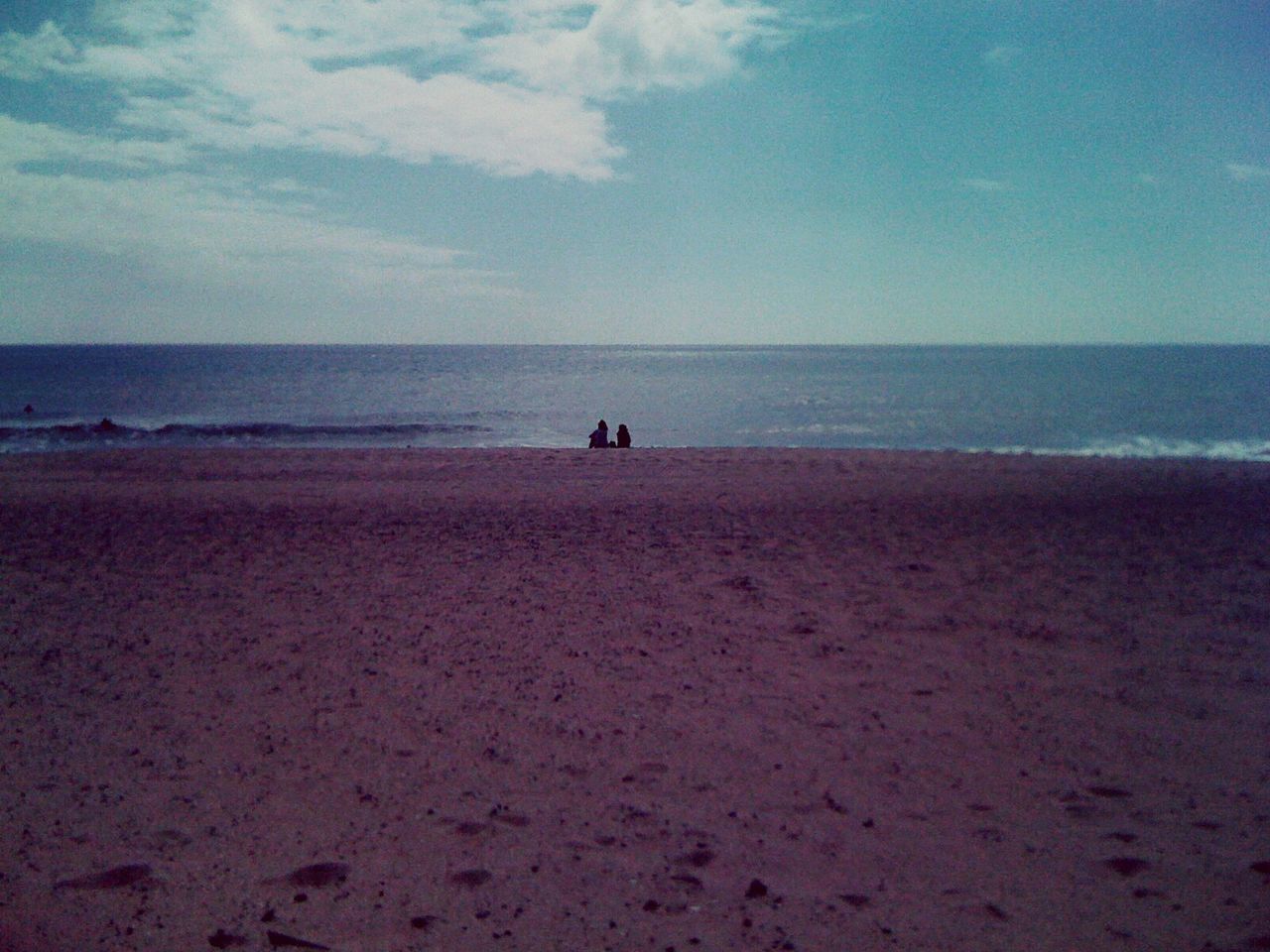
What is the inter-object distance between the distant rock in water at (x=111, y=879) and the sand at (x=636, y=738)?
0.02 metres

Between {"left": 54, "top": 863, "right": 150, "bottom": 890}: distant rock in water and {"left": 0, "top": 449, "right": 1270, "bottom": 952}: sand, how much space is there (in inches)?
0.6

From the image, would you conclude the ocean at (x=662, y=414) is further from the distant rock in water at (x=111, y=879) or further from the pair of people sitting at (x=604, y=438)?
the distant rock in water at (x=111, y=879)

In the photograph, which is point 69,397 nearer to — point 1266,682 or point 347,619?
point 347,619

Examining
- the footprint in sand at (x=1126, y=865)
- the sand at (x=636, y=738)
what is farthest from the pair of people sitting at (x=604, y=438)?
the footprint in sand at (x=1126, y=865)

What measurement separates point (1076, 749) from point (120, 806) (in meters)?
4.96

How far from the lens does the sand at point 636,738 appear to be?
3.60 metres

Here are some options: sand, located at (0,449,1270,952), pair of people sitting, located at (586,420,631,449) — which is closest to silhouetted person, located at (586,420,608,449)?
pair of people sitting, located at (586,420,631,449)

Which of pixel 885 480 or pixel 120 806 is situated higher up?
pixel 885 480

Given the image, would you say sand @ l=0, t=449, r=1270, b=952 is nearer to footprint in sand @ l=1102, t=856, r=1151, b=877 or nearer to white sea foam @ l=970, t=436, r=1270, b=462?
footprint in sand @ l=1102, t=856, r=1151, b=877

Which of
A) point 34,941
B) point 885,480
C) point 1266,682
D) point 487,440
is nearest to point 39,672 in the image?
point 34,941

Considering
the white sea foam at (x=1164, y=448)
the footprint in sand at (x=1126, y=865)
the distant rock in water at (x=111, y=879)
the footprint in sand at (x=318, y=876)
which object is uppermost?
the white sea foam at (x=1164, y=448)

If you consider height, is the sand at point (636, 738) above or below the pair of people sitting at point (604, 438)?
below

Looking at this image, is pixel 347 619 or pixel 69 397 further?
pixel 69 397

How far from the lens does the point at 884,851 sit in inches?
159
